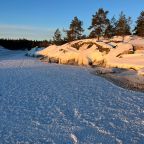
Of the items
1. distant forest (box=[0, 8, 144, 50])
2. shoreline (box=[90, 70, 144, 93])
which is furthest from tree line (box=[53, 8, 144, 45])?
shoreline (box=[90, 70, 144, 93])

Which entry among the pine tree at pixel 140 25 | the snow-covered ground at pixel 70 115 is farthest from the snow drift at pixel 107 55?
the pine tree at pixel 140 25

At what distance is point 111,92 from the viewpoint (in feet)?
52.9

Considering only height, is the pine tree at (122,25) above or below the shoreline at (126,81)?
above

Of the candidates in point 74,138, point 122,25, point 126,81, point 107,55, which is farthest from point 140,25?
point 74,138

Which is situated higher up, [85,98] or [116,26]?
[116,26]

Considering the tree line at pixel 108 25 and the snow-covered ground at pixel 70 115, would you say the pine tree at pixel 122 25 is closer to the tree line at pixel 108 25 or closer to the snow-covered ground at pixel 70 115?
the tree line at pixel 108 25

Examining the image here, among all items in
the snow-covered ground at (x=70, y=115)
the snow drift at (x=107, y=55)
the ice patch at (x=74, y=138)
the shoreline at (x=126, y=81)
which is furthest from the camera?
the snow drift at (x=107, y=55)

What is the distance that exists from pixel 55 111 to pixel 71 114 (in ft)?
2.26

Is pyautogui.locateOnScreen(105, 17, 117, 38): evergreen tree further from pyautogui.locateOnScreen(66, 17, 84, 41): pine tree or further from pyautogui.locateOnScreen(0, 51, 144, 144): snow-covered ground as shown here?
pyautogui.locateOnScreen(0, 51, 144, 144): snow-covered ground

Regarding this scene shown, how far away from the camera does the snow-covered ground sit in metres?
8.87

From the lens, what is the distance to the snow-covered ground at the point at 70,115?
8867 mm

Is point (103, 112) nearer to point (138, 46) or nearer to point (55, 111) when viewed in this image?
point (55, 111)

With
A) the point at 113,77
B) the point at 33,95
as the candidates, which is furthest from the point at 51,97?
the point at 113,77

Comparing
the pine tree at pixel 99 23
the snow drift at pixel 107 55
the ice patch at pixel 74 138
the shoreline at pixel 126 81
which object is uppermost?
the pine tree at pixel 99 23
